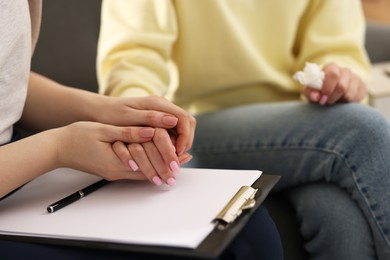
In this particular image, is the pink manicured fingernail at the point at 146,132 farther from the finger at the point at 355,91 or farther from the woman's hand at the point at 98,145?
the finger at the point at 355,91

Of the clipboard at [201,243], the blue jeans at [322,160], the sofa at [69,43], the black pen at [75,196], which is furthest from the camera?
the sofa at [69,43]

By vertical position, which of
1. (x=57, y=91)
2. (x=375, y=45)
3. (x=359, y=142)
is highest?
(x=57, y=91)

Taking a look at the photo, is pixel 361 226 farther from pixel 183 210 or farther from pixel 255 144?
pixel 183 210

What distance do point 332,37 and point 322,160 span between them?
0.36 m

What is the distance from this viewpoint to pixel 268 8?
116 centimetres

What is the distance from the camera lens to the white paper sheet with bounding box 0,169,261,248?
572mm

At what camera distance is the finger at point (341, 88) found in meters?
0.97

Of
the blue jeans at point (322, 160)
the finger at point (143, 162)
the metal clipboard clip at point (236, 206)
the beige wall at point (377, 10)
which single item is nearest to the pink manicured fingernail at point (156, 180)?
the finger at point (143, 162)

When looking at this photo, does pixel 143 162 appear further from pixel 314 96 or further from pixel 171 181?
pixel 314 96

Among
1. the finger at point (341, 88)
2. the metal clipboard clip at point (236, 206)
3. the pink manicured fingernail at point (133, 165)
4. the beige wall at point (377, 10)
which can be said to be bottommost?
the beige wall at point (377, 10)

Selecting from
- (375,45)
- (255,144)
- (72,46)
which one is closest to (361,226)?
(255,144)

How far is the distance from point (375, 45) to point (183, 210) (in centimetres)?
127

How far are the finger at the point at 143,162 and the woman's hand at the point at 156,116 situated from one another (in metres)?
0.04

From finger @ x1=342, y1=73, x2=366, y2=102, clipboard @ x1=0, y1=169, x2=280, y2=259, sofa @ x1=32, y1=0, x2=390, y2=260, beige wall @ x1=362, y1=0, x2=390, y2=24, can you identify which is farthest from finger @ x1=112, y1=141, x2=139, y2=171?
beige wall @ x1=362, y1=0, x2=390, y2=24
